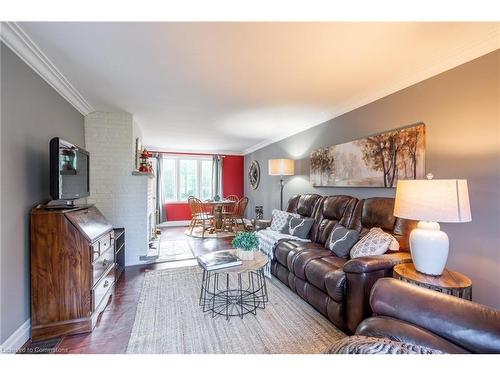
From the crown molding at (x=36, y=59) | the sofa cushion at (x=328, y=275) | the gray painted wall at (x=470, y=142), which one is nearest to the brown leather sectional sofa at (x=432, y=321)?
the sofa cushion at (x=328, y=275)

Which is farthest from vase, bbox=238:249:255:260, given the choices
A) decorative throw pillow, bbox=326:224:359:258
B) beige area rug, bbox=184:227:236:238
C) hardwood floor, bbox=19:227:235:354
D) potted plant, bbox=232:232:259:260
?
beige area rug, bbox=184:227:236:238

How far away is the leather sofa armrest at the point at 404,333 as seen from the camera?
0.99m

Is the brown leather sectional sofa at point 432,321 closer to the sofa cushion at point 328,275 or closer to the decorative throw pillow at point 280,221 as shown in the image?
the sofa cushion at point 328,275

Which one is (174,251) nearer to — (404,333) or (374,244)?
(374,244)

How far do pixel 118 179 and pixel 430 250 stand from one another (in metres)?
3.89

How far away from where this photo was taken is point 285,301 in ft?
8.06

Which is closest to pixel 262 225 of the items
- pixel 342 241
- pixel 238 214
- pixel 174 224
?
→ pixel 342 241

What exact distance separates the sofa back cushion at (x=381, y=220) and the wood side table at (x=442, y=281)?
47 centimetres

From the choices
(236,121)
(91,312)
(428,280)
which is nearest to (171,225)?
(236,121)

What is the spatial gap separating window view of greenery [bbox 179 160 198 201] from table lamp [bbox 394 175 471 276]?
21.3ft

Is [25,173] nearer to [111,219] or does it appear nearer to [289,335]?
[111,219]

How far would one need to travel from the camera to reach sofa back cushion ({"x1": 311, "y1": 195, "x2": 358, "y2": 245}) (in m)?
2.77

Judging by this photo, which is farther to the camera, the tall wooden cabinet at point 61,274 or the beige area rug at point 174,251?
the beige area rug at point 174,251

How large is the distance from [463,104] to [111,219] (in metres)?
4.40
